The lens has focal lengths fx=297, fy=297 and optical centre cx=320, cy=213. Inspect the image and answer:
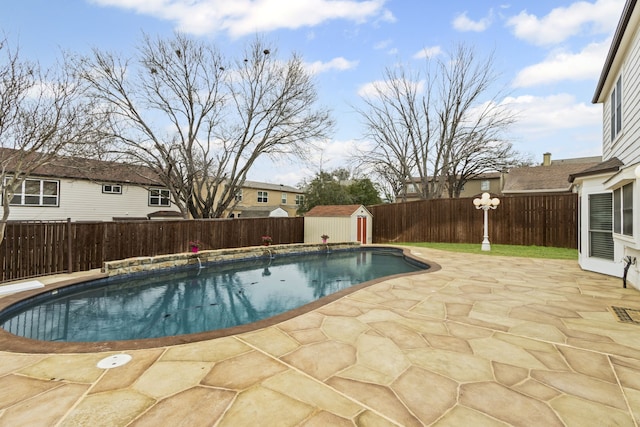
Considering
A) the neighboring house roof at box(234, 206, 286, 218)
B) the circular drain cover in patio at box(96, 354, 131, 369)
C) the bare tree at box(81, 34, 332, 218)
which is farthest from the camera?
the neighboring house roof at box(234, 206, 286, 218)

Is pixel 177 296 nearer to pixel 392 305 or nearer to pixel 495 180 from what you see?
pixel 392 305

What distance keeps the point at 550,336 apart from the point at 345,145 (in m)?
18.9

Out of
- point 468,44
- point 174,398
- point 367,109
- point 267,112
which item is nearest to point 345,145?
point 367,109

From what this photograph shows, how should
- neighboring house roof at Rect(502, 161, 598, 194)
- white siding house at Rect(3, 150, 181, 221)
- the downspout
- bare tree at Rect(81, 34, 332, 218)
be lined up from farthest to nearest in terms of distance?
neighboring house roof at Rect(502, 161, 598, 194), white siding house at Rect(3, 150, 181, 221), bare tree at Rect(81, 34, 332, 218), the downspout

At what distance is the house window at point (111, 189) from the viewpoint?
57.5 feet

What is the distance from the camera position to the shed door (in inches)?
578

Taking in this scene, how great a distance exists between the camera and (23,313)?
15.4 ft

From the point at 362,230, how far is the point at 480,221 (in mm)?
5229

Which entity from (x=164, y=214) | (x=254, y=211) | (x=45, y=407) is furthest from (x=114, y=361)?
(x=254, y=211)

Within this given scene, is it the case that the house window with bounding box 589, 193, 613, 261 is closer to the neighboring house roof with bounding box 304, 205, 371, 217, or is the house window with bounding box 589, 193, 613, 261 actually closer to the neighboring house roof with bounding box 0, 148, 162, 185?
the neighboring house roof with bounding box 304, 205, 371, 217

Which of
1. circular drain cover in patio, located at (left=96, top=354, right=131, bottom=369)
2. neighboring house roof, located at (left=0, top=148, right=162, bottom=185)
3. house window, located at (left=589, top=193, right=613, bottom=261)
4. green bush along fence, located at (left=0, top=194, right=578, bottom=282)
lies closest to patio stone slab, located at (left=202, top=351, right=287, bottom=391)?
circular drain cover in patio, located at (left=96, top=354, right=131, bottom=369)

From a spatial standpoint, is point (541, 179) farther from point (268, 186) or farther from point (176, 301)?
point (176, 301)

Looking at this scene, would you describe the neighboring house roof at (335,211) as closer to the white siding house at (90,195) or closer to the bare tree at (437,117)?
the bare tree at (437,117)

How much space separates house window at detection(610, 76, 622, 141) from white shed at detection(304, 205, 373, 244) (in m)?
9.34
